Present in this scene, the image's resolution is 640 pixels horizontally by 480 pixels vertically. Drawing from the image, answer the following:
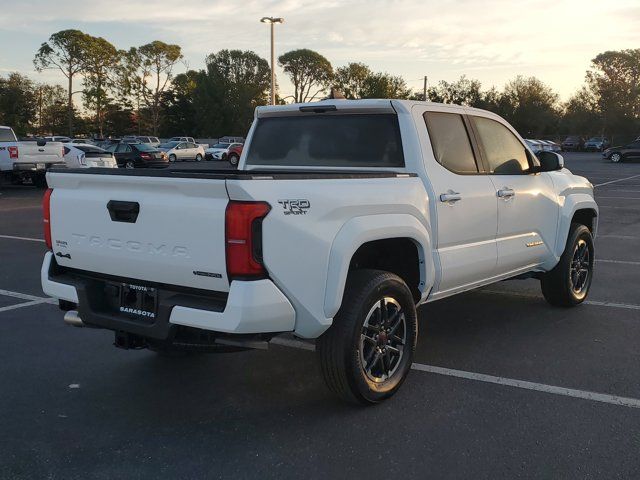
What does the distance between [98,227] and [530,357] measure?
10.7 feet

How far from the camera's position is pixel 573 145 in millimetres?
67938

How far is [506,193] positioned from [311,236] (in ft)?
7.66

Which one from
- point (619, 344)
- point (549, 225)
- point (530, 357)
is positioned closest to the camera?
point (530, 357)

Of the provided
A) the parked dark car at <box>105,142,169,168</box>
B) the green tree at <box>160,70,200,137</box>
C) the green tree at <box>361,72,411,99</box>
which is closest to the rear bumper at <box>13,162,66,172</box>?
the parked dark car at <box>105,142,169,168</box>

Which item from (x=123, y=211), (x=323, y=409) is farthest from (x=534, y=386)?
(x=123, y=211)

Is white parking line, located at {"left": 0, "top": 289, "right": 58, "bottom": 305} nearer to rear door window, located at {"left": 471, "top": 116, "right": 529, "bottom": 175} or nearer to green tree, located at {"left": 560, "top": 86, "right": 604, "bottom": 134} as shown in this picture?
rear door window, located at {"left": 471, "top": 116, "right": 529, "bottom": 175}

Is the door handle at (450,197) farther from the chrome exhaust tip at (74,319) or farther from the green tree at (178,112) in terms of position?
the green tree at (178,112)

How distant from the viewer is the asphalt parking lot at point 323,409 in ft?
10.5

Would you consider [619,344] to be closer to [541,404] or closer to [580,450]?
[541,404]

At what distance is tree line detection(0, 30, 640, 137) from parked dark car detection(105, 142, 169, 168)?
4168 centimetres

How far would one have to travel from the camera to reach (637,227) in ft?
40.8

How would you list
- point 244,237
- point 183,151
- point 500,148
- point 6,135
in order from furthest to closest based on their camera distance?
1. point 183,151
2. point 6,135
3. point 500,148
4. point 244,237

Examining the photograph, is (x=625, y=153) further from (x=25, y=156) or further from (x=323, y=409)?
(x=323, y=409)

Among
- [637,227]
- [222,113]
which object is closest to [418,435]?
[637,227]
